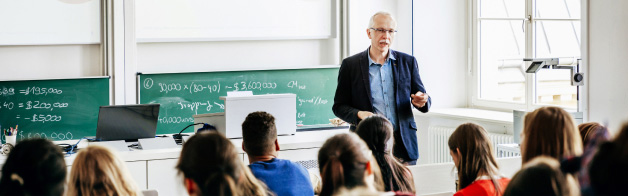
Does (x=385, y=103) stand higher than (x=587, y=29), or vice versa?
(x=587, y=29)

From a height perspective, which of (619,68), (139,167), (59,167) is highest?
(619,68)

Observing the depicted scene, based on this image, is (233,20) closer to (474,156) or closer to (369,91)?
(369,91)

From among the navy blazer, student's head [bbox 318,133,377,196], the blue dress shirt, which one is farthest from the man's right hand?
student's head [bbox 318,133,377,196]

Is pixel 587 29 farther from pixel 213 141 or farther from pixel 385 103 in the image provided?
pixel 213 141

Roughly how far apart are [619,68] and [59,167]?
135 inches

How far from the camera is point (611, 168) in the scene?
34.0 inches

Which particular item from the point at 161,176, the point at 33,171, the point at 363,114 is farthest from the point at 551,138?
the point at 161,176

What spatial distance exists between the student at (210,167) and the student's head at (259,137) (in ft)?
2.61

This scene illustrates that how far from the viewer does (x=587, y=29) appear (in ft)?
14.1

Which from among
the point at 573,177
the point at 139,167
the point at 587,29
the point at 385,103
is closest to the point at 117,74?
the point at 139,167

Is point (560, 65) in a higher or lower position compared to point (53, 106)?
higher

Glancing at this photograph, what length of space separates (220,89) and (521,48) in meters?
2.56

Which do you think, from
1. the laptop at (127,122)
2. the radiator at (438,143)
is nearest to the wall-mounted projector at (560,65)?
the radiator at (438,143)

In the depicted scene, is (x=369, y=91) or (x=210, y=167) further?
(x=369, y=91)
